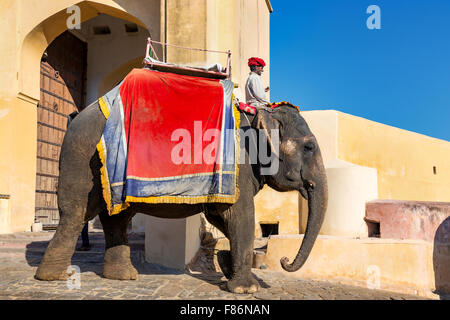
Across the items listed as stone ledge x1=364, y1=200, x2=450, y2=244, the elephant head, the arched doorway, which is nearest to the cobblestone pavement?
the elephant head

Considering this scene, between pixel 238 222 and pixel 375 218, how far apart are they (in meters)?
3.48

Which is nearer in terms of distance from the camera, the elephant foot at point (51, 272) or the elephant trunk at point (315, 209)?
the elephant trunk at point (315, 209)

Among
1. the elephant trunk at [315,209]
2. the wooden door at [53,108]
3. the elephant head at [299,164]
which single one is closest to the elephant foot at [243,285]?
the elephant trunk at [315,209]

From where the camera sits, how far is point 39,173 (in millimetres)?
12000

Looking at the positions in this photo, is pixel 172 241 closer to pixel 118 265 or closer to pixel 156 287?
pixel 118 265

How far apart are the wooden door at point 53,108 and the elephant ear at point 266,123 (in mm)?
8950

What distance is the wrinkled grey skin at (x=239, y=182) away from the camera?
4.52 meters

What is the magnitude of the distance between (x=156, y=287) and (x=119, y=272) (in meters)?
0.65

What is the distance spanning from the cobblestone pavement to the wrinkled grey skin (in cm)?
27

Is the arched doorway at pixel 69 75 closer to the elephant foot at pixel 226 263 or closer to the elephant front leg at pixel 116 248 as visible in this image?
the elephant front leg at pixel 116 248

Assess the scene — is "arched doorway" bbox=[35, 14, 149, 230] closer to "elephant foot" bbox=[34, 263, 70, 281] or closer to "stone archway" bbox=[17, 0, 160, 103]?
"stone archway" bbox=[17, 0, 160, 103]

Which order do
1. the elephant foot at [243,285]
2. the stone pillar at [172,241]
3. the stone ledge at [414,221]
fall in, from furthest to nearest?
1. the stone ledge at [414,221]
2. the stone pillar at [172,241]
3. the elephant foot at [243,285]

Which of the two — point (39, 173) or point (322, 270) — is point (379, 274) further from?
point (39, 173)
